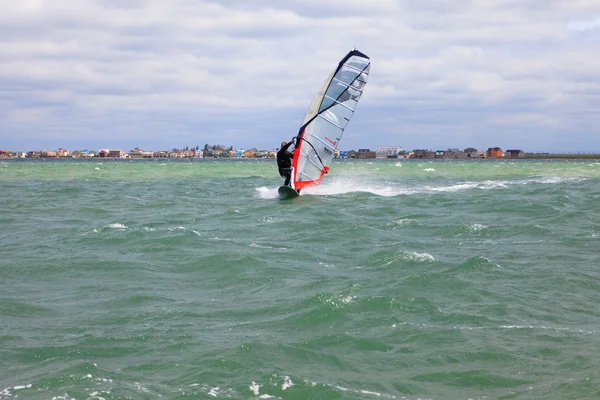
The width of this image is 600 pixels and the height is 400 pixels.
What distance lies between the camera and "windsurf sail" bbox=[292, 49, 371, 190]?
2147cm

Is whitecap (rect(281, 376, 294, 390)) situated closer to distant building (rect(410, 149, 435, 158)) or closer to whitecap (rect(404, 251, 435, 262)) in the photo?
whitecap (rect(404, 251, 435, 262))

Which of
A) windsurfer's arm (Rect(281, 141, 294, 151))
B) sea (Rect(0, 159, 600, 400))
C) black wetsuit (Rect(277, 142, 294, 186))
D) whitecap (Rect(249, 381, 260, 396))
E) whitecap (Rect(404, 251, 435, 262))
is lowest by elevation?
whitecap (Rect(249, 381, 260, 396))

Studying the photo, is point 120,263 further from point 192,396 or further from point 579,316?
point 579,316

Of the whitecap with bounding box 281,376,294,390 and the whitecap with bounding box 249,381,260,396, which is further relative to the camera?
the whitecap with bounding box 281,376,294,390

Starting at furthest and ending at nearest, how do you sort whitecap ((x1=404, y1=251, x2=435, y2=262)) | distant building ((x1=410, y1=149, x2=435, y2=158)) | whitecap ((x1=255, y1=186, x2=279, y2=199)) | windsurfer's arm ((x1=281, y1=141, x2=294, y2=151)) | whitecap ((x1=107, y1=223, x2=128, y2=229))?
Result: distant building ((x1=410, y1=149, x2=435, y2=158)) < whitecap ((x1=255, y1=186, x2=279, y2=199)) < windsurfer's arm ((x1=281, y1=141, x2=294, y2=151)) < whitecap ((x1=107, y1=223, x2=128, y2=229)) < whitecap ((x1=404, y1=251, x2=435, y2=262))

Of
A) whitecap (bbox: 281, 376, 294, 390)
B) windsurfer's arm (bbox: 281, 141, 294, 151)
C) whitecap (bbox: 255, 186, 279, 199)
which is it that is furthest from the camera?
whitecap (bbox: 255, 186, 279, 199)

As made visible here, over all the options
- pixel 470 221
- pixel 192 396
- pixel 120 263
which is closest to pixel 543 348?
pixel 192 396

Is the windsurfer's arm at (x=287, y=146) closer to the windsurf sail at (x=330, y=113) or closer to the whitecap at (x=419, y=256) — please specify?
the windsurf sail at (x=330, y=113)

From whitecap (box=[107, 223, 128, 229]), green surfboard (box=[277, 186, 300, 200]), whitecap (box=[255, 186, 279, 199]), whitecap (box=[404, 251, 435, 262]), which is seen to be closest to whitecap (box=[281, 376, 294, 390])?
whitecap (box=[404, 251, 435, 262])

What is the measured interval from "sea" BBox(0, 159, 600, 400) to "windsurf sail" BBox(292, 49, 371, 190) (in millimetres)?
6648

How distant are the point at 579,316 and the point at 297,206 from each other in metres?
12.0

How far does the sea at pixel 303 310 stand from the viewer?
593 centimetres

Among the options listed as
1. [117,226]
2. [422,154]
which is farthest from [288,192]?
[422,154]

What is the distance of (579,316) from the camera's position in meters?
7.83
